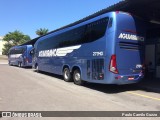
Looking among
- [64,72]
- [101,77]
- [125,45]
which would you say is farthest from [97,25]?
[64,72]

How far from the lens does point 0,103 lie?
9367mm

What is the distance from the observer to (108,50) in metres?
12.0

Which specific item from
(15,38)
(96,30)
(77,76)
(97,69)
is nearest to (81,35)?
(96,30)

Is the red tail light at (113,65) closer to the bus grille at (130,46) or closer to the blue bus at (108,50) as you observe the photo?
the blue bus at (108,50)

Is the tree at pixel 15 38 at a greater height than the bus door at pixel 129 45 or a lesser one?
greater

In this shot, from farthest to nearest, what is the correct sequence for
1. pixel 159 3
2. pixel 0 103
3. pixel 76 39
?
1. pixel 76 39
2. pixel 159 3
3. pixel 0 103

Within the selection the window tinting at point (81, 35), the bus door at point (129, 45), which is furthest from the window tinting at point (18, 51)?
the bus door at point (129, 45)

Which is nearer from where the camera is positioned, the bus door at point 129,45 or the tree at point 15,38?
the bus door at point 129,45

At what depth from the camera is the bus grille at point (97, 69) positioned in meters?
12.4

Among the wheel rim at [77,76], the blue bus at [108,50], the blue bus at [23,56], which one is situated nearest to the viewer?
the blue bus at [108,50]

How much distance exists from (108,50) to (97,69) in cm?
123

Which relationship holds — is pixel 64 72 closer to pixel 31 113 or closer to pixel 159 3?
pixel 159 3

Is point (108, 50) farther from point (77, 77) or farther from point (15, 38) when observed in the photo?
point (15, 38)

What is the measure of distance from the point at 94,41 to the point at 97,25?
2.56ft
